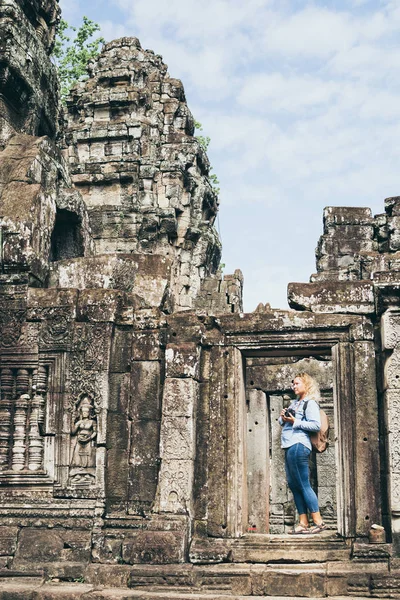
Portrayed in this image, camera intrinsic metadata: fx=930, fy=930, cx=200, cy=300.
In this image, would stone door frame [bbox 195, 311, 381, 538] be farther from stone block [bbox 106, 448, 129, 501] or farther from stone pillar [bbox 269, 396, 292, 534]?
stone pillar [bbox 269, 396, 292, 534]

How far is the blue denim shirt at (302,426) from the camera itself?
10859 mm

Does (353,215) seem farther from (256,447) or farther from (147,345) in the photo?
(147,345)

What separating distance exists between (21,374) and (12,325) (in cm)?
60

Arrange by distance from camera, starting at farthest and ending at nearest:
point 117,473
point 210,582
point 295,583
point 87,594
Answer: point 117,473
point 210,582
point 295,583
point 87,594

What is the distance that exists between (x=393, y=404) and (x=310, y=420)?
1.21 metres

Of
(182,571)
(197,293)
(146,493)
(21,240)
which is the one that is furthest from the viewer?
(197,293)

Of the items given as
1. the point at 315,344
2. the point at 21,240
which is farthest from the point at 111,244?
the point at 315,344

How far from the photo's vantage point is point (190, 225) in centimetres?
2248

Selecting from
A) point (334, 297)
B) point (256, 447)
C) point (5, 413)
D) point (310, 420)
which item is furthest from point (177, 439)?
point (256, 447)

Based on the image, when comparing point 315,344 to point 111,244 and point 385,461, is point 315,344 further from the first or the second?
point 111,244

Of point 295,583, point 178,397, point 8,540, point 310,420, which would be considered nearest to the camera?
point 295,583

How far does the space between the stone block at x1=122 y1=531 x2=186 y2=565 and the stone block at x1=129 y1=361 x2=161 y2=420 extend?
1.36 meters

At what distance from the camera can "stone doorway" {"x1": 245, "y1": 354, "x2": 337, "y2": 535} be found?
1584 centimetres

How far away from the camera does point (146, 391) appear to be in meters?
10.8
